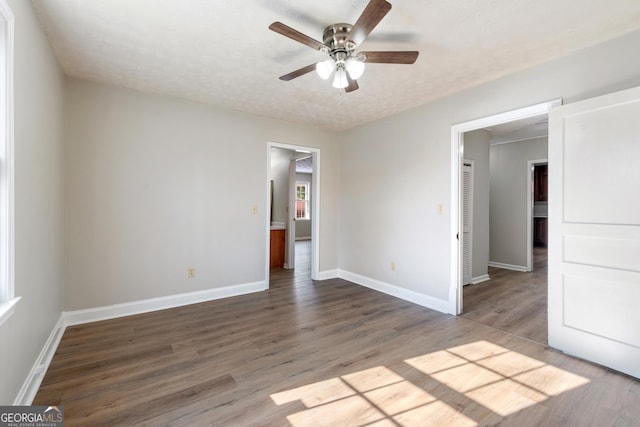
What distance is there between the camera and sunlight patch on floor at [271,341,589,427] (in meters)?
1.76

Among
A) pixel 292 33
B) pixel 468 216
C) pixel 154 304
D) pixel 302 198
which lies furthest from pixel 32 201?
pixel 302 198

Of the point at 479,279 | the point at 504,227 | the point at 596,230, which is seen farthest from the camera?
the point at 504,227

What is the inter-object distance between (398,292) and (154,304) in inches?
125

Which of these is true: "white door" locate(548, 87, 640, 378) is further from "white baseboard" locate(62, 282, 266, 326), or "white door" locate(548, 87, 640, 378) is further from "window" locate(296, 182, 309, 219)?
"window" locate(296, 182, 309, 219)

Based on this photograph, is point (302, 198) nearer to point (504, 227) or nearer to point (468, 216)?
point (504, 227)

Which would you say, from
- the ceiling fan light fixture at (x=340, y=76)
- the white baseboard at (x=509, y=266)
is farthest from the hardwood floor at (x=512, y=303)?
the ceiling fan light fixture at (x=340, y=76)

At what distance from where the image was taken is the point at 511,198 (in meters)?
5.92

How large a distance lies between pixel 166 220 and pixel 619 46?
15.3 ft

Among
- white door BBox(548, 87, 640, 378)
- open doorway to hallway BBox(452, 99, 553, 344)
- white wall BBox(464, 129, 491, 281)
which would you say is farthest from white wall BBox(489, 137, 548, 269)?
white door BBox(548, 87, 640, 378)

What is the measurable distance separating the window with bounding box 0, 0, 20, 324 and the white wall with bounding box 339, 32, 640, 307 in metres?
3.75

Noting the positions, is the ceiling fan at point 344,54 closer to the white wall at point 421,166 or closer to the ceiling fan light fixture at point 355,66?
the ceiling fan light fixture at point 355,66

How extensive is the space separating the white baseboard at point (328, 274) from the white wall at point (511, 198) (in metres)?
3.50

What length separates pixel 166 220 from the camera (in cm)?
362

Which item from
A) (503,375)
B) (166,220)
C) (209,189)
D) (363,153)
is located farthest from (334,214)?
(503,375)
